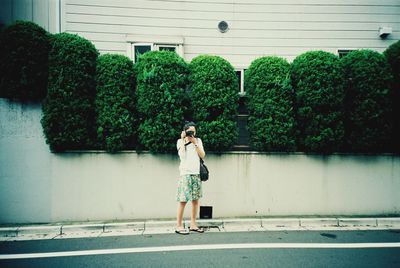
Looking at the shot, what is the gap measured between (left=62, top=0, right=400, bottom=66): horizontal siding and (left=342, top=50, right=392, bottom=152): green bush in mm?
2311

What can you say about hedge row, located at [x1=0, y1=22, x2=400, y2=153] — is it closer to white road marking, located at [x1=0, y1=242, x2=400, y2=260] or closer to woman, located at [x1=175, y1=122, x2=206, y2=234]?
woman, located at [x1=175, y1=122, x2=206, y2=234]

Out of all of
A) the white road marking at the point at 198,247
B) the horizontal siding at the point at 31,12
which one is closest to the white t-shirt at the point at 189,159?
the white road marking at the point at 198,247

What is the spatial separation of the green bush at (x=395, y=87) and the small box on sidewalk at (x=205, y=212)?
457 cm

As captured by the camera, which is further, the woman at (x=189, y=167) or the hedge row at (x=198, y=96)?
the hedge row at (x=198, y=96)

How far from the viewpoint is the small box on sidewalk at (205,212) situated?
5668mm

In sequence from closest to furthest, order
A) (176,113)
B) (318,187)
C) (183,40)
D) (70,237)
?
1. (70,237)
2. (176,113)
3. (318,187)
4. (183,40)

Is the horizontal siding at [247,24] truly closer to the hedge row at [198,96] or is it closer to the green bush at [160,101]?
the hedge row at [198,96]

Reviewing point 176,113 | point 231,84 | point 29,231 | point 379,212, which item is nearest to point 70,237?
point 29,231

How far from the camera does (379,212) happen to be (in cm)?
588

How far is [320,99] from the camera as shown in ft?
18.3

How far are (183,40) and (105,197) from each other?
15.8 ft

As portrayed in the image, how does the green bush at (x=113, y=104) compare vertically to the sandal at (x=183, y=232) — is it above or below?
above

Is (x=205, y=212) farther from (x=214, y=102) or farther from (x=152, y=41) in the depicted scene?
(x=152, y=41)

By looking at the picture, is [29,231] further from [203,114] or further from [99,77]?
[203,114]
